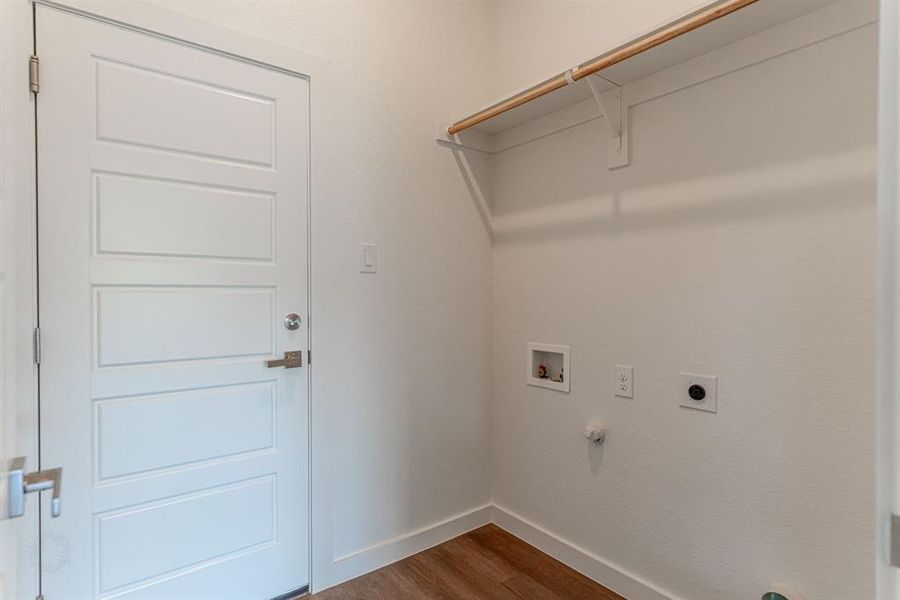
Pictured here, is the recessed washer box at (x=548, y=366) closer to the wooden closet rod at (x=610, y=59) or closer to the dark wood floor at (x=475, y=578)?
the dark wood floor at (x=475, y=578)

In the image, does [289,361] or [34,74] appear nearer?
[34,74]

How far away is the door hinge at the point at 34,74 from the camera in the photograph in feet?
4.17

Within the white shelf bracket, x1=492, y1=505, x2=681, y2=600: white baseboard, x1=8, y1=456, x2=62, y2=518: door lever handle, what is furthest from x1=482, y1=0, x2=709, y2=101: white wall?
x1=492, y1=505, x2=681, y2=600: white baseboard

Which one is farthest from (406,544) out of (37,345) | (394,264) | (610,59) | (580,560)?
(610,59)

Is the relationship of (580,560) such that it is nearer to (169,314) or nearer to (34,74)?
(169,314)

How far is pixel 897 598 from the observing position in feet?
1.79

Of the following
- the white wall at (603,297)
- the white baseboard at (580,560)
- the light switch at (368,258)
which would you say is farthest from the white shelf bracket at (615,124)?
the white baseboard at (580,560)

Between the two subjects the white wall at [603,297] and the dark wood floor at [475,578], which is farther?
the dark wood floor at [475,578]

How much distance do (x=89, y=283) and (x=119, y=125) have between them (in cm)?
50

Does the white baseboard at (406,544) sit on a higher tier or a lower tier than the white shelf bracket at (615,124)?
lower

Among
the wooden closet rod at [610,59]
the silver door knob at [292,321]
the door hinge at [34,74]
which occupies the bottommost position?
the silver door knob at [292,321]

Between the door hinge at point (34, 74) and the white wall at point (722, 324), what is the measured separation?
176 cm

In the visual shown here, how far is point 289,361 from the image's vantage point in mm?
1701

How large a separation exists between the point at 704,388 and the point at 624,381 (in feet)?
0.95
